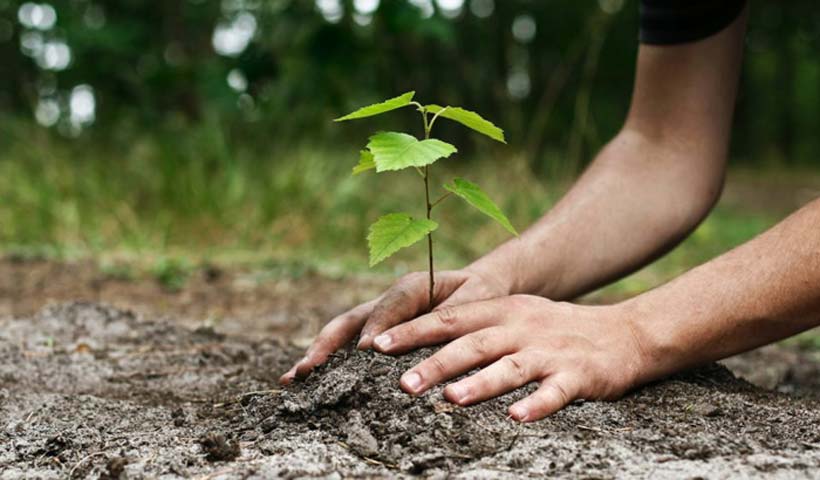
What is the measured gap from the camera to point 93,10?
7000 millimetres

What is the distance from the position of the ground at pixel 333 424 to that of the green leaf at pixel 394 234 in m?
0.27

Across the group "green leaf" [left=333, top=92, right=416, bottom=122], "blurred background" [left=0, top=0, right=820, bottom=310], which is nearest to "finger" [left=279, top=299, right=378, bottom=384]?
"green leaf" [left=333, top=92, right=416, bottom=122]

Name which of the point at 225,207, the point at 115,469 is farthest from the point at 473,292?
the point at 225,207

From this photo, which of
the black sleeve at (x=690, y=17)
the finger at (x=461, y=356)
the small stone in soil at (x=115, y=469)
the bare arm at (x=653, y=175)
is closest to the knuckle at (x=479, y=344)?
the finger at (x=461, y=356)

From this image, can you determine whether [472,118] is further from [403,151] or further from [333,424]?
[333,424]

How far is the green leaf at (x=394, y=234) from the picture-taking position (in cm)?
133

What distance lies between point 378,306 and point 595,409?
46 cm

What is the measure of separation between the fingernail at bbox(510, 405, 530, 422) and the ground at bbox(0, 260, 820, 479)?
0.8 inches

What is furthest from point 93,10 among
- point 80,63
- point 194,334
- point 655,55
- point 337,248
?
point 655,55

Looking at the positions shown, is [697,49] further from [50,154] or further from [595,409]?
[50,154]

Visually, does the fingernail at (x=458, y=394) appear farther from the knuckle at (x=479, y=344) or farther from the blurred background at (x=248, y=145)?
the blurred background at (x=248, y=145)

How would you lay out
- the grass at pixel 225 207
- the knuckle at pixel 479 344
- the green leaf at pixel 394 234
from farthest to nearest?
the grass at pixel 225 207 → the knuckle at pixel 479 344 → the green leaf at pixel 394 234

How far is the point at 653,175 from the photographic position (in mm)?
2008

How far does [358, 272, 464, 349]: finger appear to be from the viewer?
159cm
